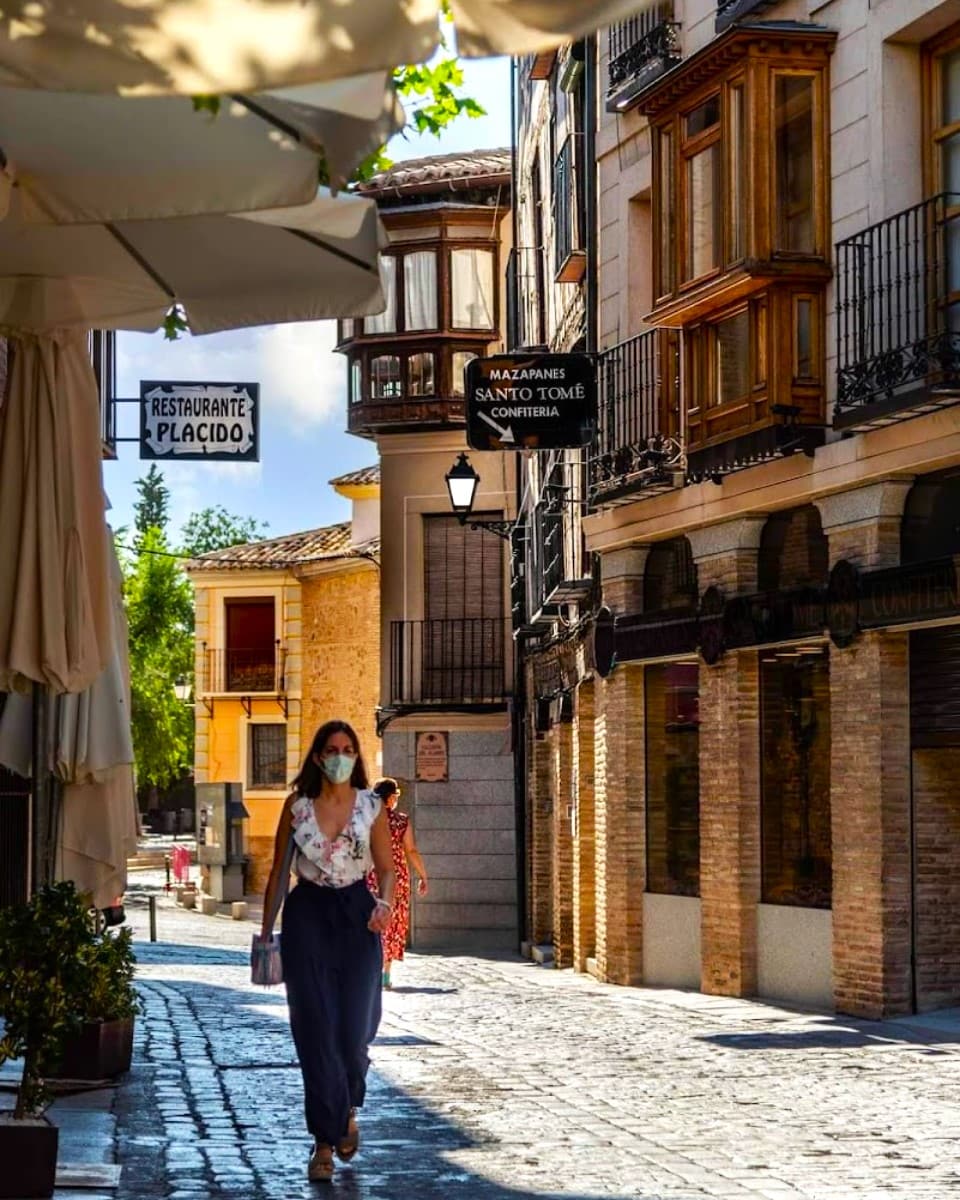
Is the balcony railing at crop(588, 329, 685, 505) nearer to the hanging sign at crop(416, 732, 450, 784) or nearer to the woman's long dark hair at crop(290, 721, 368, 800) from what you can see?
the woman's long dark hair at crop(290, 721, 368, 800)

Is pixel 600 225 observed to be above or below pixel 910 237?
above

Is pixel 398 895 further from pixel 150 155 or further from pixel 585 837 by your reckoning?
pixel 150 155

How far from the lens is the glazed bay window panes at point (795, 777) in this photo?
61.9ft

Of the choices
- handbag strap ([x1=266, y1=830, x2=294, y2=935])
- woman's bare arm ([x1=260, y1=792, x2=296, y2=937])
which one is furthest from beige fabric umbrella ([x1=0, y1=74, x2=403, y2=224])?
handbag strap ([x1=266, y1=830, x2=294, y2=935])

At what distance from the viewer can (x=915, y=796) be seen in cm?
1741

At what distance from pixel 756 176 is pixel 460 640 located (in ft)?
63.2

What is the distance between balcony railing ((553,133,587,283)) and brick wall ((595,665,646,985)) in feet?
15.9

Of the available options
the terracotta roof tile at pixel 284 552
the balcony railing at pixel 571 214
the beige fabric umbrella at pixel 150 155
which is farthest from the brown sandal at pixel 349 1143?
the terracotta roof tile at pixel 284 552

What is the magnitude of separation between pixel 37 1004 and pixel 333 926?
54.1 inches

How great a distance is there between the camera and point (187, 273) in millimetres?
10039

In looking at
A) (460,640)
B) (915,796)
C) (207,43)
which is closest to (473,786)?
(460,640)

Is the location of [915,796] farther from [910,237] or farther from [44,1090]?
[44,1090]

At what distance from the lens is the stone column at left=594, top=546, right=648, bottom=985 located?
22906 millimetres

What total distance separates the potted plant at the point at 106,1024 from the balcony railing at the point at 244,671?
1926 inches
